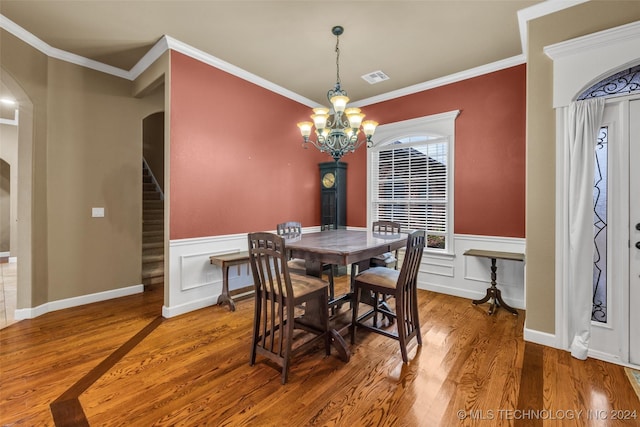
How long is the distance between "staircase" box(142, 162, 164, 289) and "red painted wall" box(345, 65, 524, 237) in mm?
4577

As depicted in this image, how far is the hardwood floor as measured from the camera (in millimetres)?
1693

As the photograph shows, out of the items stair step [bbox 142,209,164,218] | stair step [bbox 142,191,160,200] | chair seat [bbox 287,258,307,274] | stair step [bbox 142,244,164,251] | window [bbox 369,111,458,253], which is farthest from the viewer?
stair step [bbox 142,191,160,200]

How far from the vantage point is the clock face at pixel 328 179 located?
4.98 m

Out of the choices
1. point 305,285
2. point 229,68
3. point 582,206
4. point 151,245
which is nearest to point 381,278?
point 305,285

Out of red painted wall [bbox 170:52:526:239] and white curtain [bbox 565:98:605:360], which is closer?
white curtain [bbox 565:98:605:360]

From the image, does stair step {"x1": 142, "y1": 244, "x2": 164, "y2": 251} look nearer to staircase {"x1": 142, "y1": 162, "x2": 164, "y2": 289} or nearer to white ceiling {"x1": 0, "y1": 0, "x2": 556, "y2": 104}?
staircase {"x1": 142, "y1": 162, "x2": 164, "y2": 289}

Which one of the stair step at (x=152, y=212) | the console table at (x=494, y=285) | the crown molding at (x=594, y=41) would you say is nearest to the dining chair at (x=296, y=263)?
the console table at (x=494, y=285)

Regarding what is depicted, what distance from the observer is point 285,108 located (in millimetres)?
4516

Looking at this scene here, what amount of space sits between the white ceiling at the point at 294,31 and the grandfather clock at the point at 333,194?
5.28ft

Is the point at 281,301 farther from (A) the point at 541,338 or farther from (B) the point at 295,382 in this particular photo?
(A) the point at 541,338

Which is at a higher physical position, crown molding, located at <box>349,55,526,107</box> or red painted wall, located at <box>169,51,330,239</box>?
crown molding, located at <box>349,55,526,107</box>

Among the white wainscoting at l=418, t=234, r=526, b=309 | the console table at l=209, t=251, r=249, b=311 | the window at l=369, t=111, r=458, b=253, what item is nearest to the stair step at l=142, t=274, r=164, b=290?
the console table at l=209, t=251, r=249, b=311

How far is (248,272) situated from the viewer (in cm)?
400

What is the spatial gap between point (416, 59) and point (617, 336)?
3337 mm
